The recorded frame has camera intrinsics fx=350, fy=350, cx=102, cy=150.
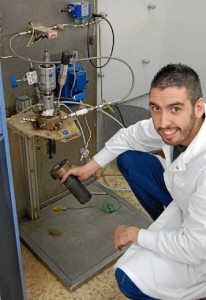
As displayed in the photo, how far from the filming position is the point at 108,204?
2.01 meters

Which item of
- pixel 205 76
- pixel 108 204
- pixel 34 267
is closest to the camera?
pixel 34 267

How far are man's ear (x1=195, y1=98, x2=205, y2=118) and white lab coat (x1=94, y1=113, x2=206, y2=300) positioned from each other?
0.14 feet

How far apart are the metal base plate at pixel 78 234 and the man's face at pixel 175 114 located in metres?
0.78

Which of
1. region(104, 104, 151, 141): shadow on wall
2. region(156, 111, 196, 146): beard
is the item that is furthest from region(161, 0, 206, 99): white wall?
region(156, 111, 196, 146): beard

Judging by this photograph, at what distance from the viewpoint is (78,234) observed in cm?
180

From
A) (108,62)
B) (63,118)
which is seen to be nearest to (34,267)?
(63,118)

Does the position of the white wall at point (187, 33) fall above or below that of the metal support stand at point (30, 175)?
above

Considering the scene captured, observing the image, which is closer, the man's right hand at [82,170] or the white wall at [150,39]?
the man's right hand at [82,170]

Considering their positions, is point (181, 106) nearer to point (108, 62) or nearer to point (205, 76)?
point (108, 62)

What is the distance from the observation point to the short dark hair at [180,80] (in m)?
1.11

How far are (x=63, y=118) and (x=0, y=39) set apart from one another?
0.39 metres

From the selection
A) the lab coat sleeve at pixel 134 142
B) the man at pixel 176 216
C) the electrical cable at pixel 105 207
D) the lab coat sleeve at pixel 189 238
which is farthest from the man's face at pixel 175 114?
the electrical cable at pixel 105 207

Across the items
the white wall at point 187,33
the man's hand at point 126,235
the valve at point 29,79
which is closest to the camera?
the man's hand at point 126,235

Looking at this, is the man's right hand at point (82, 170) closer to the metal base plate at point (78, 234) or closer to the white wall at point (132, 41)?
the metal base plate at point (78, 234)
